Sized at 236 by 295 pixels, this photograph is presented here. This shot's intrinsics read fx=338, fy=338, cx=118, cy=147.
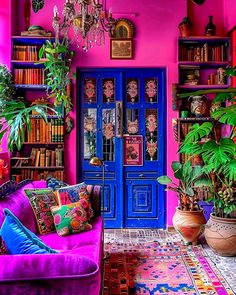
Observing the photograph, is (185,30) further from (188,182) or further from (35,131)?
(35,131)

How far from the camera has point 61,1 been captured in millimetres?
5117

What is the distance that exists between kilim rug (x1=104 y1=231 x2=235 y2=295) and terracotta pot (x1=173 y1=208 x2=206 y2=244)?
125 millimetres

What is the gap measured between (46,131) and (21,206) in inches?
84.5

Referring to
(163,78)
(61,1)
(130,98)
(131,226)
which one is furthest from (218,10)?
(131,226)

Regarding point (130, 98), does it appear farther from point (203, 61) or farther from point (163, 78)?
point (203, 61)

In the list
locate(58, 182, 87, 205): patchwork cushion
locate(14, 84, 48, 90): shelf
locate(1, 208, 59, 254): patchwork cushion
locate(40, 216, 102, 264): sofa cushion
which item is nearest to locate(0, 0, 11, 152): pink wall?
locate(14, 84, 48, 90): shelf

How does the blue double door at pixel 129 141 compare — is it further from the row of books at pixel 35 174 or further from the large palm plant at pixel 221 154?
the large palm plant at pixel 221 154

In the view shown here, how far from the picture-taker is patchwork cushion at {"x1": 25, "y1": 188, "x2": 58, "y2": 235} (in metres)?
3.20

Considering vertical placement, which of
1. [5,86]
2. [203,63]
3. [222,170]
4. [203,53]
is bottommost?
[222,170]

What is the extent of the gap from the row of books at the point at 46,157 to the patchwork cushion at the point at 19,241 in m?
2.94

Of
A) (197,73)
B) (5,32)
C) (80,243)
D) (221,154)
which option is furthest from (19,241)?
(197,73)

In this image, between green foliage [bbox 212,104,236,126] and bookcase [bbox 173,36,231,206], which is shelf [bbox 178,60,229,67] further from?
green foliage [bbox 212,104,236,126]

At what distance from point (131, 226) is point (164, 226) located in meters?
0.50

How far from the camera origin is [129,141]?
5195mm
